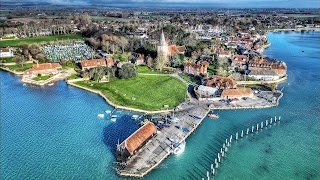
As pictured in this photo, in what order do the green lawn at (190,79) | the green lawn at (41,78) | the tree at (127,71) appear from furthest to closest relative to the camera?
1. the green lawn at (41,78)
2. the tree at (127,71)
3. the green lawn at (190,79)

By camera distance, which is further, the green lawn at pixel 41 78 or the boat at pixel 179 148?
the green lawn at pixel 41 78

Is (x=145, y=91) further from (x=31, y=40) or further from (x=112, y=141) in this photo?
(x=31, y=40)

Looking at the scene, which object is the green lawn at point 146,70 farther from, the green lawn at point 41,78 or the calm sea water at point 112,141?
the green lawn at point 41,78

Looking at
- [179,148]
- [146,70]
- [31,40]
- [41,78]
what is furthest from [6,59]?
[179,148]

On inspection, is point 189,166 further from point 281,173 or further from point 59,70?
point 59,70

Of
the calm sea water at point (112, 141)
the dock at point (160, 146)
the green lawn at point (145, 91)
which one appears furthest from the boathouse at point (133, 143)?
the green lawn at point (145, 91)

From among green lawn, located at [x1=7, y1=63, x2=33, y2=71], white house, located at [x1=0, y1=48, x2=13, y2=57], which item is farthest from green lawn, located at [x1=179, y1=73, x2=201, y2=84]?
white house, located at [x1=0, y1=48, x2=13, y2=57]

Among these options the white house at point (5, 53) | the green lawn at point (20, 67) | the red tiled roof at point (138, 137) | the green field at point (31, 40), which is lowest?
the red tiled roof at point (138, 137)
